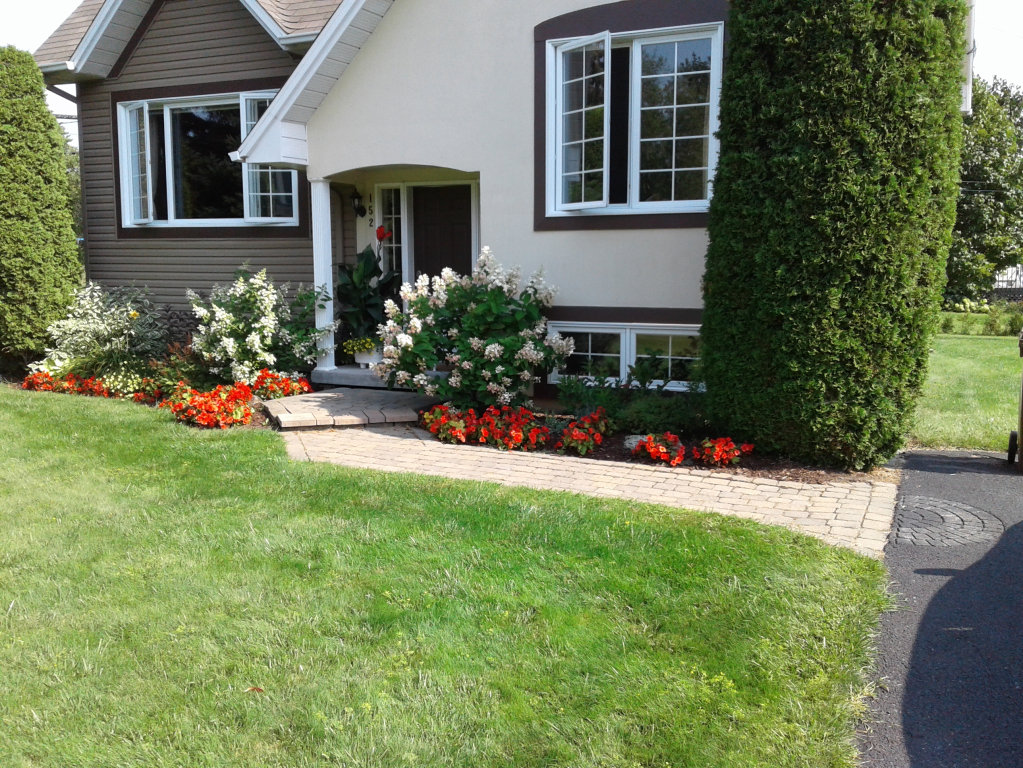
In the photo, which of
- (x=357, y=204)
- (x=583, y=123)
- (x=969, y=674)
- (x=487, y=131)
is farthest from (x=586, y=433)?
(x=357, y=204)

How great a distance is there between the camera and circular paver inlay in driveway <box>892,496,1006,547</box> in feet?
17.9

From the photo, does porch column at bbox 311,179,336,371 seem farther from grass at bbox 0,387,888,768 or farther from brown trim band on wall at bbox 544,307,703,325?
grass at bbox 0,387,888,768

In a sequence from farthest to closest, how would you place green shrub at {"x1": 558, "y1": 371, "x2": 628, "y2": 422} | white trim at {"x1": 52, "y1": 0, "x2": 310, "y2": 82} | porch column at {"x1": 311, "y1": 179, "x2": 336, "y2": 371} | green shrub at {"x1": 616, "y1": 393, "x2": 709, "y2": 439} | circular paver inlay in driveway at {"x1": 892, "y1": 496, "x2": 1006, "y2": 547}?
white trim at {"x1": 52, "y1": 0, "x2": 310, "y2": 82} < porch column at {"x1": 311, "y1": 179, "x2": 336, "y2": 371} < green shrub at {"x1": 558, "y1": 371, "x2": 628, "y2": 422} < green shrub at {"x1": 616, "y1": 393, "x2": 709, "y2": 439} < circular paver inlay in driveway at {"x1": 892, "y1": 496, "x2": 1006, "y2": 547}

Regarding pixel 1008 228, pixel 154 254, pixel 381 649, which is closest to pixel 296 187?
pixel 154 254

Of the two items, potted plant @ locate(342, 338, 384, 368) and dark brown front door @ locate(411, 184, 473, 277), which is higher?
dark brown front door @ locate(411, 184, 473, 277)

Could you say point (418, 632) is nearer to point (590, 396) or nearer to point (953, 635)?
point (953, 635)

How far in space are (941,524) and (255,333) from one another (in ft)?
24.4

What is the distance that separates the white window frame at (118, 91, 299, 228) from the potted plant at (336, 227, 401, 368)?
1.42m

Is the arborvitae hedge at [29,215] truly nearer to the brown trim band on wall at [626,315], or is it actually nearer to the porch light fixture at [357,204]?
the porch light fixture at [357,204]

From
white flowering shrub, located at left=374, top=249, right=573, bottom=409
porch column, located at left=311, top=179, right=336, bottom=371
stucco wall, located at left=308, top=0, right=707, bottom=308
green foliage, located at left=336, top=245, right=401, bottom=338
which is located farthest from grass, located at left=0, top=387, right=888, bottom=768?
green foliage, located at left=336, top=245, right=401, bottom=338

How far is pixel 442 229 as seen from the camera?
37.1 feet

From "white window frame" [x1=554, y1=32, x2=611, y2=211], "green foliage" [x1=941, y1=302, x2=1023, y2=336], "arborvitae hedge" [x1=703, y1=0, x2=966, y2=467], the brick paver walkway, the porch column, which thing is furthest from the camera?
→ "green foliage" [x1=941, y1=302, x2=1023, y2=336]

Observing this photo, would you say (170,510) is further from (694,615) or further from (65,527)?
Answer: (694,615)

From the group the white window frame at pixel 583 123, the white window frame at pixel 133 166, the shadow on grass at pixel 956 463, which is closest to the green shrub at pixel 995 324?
the shadow on grass at pixel 956 463
